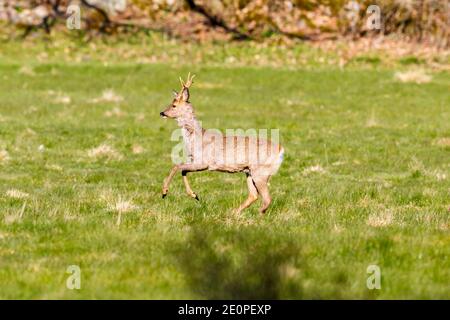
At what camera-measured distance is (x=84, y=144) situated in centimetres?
2350

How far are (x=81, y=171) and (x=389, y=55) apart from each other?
31.1 metres

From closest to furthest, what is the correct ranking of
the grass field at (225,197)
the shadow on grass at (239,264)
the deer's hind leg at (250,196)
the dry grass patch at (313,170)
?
the shadow on grass at (239,264) < the grass field at (225,197) < the deer's hind leg at (250,196) < the dry grass patch at (313,170)

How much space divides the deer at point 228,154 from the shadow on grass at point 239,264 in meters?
2.37

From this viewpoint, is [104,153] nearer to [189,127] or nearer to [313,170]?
[313,170]

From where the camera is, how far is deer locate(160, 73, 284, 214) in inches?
478

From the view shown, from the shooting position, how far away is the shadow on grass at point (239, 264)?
26.2ft

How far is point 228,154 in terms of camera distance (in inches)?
480

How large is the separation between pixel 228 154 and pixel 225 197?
7.12 feet

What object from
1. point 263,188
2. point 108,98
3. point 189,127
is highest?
point 189,127

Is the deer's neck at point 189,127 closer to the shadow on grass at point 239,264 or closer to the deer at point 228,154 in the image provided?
the deer at point 228,154

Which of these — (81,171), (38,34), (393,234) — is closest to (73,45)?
(38,34)

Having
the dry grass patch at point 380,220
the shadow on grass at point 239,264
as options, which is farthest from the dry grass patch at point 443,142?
the shadow on grass at point 239,264

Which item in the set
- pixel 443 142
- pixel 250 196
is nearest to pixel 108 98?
pixel 443 142
